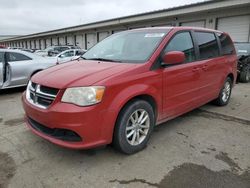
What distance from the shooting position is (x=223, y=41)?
16.8 ft

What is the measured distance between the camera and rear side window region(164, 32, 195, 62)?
3.64 metres

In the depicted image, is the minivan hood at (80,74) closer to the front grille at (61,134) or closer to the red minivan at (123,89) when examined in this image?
the red minivan at (123,89)

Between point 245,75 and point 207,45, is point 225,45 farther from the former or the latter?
point 245,75

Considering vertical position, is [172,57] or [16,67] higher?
[172,57]

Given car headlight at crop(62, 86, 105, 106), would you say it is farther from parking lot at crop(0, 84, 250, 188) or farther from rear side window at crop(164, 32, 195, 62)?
rear side window at crop(164, 32, 195, 62)

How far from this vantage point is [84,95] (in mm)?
2656

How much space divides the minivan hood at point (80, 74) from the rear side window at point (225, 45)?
2.83 meters

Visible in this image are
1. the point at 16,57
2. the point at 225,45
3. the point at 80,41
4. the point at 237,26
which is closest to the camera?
the point at 225,45

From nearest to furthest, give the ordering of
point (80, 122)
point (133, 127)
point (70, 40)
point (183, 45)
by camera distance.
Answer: point (80, 122) → point (133, 127) → point (183, 45) → point (70, 40)

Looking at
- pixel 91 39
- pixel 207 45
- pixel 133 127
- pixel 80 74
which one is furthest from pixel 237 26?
pixel 91 39

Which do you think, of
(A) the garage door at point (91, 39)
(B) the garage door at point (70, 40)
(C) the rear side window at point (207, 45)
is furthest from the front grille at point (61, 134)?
(B) the garage door at point (70, 40)

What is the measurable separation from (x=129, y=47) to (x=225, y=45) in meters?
2.59

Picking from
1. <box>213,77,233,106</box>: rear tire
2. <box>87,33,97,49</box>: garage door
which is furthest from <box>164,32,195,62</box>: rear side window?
<box>87,33,97,49</box>: garage door

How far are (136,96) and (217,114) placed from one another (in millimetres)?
2567
